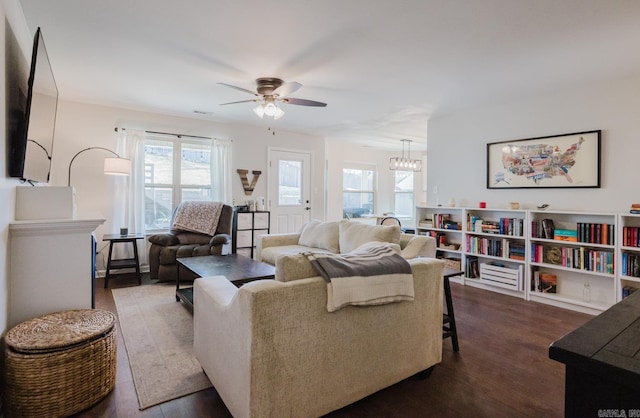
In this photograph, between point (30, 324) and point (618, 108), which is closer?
point (30, 324)

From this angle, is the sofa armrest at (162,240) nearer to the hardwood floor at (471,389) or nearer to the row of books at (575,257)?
the hardwood floor at (471,389)

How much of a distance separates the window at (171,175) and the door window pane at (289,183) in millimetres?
1341

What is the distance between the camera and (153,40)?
2.66 meters

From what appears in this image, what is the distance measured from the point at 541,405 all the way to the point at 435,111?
12.3 ft

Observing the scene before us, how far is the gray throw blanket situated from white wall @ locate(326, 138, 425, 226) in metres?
5.68

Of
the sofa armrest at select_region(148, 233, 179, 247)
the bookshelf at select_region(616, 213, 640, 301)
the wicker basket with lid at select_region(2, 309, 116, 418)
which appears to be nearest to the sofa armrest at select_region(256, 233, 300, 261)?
the sofa armrest at select_region(148, 233, 179, 247)

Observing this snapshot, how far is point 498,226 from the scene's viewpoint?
4.22m

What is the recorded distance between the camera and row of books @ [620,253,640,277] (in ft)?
10.5

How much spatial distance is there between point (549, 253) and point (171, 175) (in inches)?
204

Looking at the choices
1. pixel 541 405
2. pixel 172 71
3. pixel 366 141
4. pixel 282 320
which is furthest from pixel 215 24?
pixel 366 141

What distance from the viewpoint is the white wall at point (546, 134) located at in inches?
134

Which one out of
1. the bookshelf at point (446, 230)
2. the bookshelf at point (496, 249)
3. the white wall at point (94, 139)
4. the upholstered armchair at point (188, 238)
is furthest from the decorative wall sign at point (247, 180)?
the bookshelf at point (496, 249)

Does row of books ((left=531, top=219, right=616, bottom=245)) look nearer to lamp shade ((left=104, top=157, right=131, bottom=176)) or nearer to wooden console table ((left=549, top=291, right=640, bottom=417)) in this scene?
wooden console table ((left=549, top=291, right=640, bottom=417))

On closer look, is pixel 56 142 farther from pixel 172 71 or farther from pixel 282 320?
pixel 282 320
